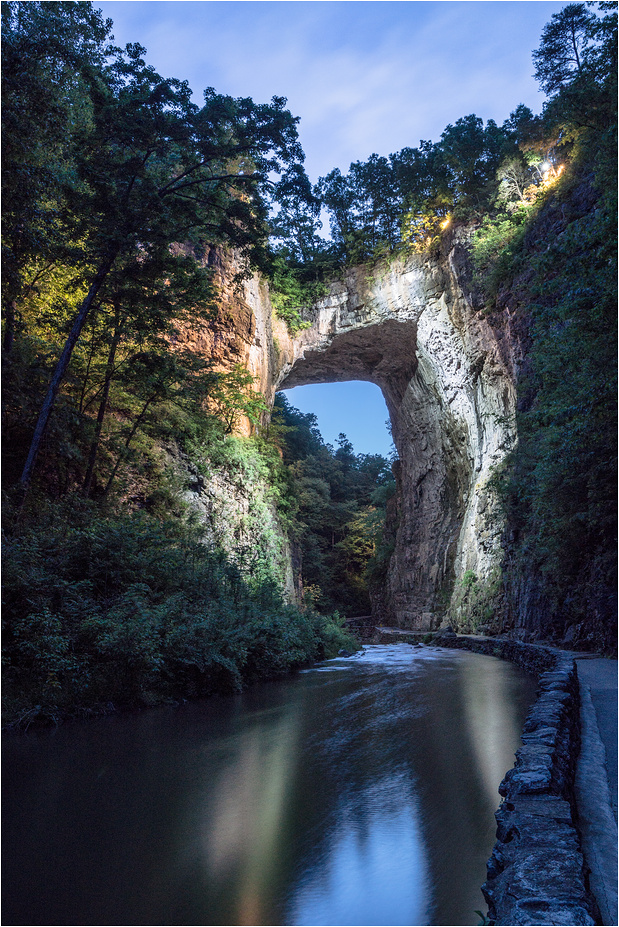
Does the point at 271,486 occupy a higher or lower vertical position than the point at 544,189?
lower

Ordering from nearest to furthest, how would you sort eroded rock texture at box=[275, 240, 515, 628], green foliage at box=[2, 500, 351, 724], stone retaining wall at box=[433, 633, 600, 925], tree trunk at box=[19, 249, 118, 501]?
stone retaining wall at box=[433, 633, 600, 925], green foliage at box=[2, 500, 351, 724], tree trunk at box=[19, 249, 118, 501], eroded rock texture at box=[275, 240, 515, 628]

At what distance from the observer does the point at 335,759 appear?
4875 millimetres

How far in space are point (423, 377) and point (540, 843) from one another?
82.2ft

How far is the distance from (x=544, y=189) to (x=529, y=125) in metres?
2.91

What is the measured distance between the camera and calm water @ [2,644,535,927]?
244 centimetres

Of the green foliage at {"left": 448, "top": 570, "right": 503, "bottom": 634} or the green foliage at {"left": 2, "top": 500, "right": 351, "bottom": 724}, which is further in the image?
the green foliage at {"left": 448, "top": 570, "right": 503, "bottom": 634}

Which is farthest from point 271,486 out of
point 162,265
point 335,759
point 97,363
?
point 335,759

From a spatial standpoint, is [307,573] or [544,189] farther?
[307,573]

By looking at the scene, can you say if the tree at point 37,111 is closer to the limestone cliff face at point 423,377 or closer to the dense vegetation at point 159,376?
the dense vegetation at point 159,376

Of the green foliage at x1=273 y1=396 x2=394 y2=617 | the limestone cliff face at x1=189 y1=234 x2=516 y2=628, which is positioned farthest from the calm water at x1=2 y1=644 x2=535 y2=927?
the green foliage at x1=273 y1=396 x2=394 y2=617

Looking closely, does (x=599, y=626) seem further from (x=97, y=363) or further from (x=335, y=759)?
(x=97, y=363)

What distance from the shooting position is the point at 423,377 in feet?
86.3

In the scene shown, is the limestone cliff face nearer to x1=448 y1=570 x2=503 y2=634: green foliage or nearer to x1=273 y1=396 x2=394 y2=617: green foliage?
x1=448 y1=570 x2=503 y2=634: green foliage

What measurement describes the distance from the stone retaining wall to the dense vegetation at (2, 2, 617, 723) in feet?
14.9
